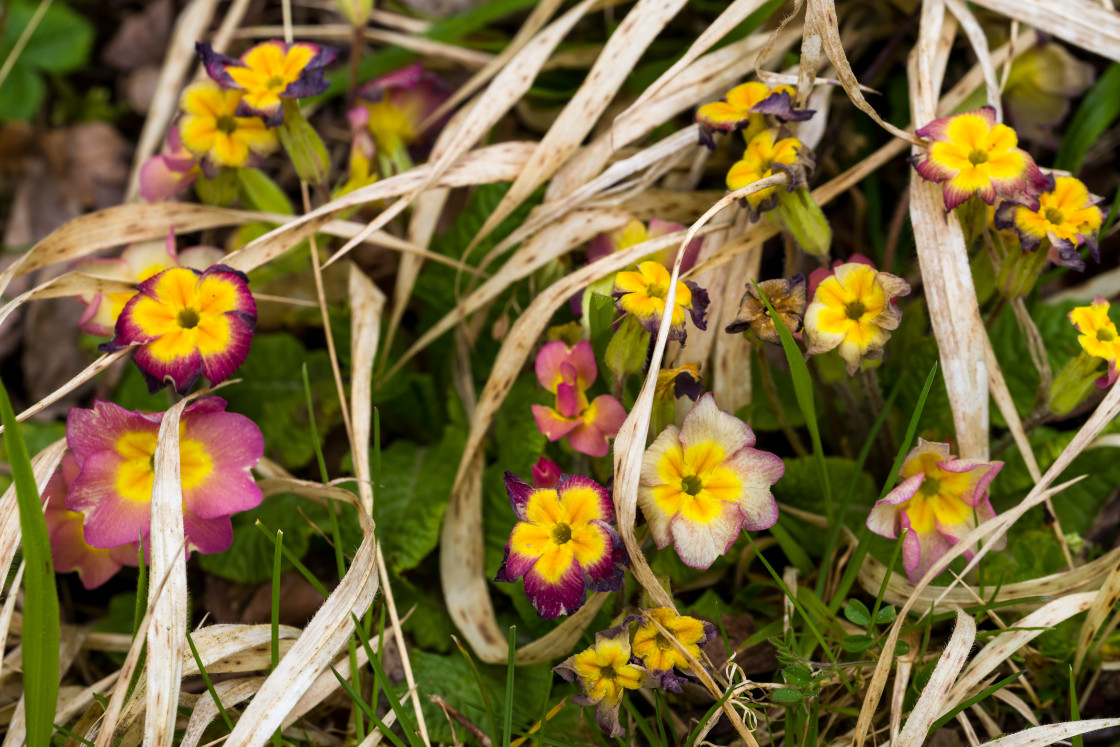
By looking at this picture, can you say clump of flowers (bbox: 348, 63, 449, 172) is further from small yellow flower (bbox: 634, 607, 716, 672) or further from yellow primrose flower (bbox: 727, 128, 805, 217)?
small yellow flower (bbox: 634, 607, 716, 672)

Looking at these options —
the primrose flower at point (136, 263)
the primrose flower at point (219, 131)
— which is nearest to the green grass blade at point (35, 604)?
the primrose flower at point (136, 263)

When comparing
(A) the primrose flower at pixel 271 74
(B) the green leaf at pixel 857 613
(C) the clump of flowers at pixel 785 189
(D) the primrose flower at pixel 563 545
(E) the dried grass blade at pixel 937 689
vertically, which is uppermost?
(A) the primrose flower at pixel 271 74

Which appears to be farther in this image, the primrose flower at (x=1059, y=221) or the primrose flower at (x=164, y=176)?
the primrose flower at (x=164, y=176)

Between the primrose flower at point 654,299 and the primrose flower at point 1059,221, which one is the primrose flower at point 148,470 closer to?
the primrose flower at point 654,299

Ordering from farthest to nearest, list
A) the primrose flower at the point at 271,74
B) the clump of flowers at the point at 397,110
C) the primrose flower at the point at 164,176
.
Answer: the clump of flowers at the point at 397,110, the primrose flower at the point at 164,176, the primrose flower at the point at 271,74

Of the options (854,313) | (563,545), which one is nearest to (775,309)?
(854,313)

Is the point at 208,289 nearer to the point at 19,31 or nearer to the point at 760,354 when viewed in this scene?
the point at 760,354

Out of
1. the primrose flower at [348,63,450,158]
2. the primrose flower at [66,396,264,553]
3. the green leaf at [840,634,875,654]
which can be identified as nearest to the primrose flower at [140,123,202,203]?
the primrose flower at [348,63,450,158]
